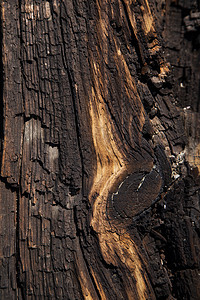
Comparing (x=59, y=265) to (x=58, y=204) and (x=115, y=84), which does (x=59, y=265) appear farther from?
(x=115, y=84)

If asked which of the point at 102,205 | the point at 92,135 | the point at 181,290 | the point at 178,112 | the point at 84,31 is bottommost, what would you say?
the point at 181,290

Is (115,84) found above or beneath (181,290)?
above

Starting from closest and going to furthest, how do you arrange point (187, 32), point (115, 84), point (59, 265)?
point (59, 265), point (115, 84), point (187, 32)

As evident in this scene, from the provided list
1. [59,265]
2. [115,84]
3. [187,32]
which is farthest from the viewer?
[187,32]

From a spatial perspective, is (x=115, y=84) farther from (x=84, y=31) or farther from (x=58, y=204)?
(x=58, y=204)

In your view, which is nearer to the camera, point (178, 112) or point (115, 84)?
point (115, 84)

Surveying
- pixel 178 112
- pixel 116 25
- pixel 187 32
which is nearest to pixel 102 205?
pixel 178 112

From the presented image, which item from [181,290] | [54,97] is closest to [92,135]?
[54,97]
